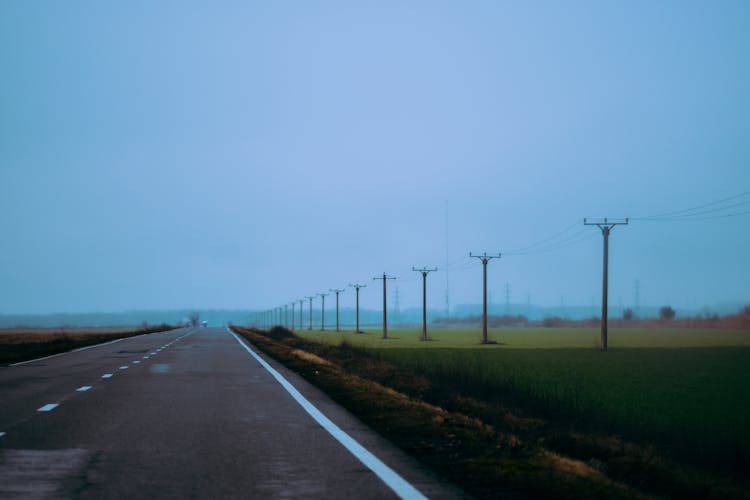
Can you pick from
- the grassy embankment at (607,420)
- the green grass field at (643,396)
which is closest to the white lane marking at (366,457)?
the grassy embankment at (607,420)

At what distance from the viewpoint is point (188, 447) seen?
1069 centimetres

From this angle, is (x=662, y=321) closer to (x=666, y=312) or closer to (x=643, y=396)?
(x=666, y=312)

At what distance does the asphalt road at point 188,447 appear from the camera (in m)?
8.18

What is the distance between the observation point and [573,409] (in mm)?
15680

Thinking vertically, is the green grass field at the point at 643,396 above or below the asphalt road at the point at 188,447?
below

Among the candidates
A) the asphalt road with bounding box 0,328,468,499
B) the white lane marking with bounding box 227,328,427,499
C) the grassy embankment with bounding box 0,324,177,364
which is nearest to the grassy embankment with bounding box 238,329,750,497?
the white lane marking with bounding box 227,328,427,499

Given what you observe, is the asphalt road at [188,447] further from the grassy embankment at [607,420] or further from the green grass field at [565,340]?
the green grass field at [565,340]

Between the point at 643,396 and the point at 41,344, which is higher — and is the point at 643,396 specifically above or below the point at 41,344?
above

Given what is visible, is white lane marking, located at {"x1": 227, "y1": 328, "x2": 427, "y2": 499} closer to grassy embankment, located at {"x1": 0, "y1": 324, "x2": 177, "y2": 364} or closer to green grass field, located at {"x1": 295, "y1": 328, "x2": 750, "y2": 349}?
grassy embankment, located at {"x1": 0, "y1": 324, "x2": 177, "y2": 364}

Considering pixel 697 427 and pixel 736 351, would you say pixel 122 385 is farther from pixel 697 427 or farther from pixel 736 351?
pixel 736 351

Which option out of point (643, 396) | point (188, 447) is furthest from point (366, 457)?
point (643, 396)

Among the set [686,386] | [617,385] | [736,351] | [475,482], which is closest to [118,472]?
[475,482]

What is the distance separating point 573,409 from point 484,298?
2357 inches

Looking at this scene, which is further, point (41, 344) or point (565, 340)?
point (565, 340)
